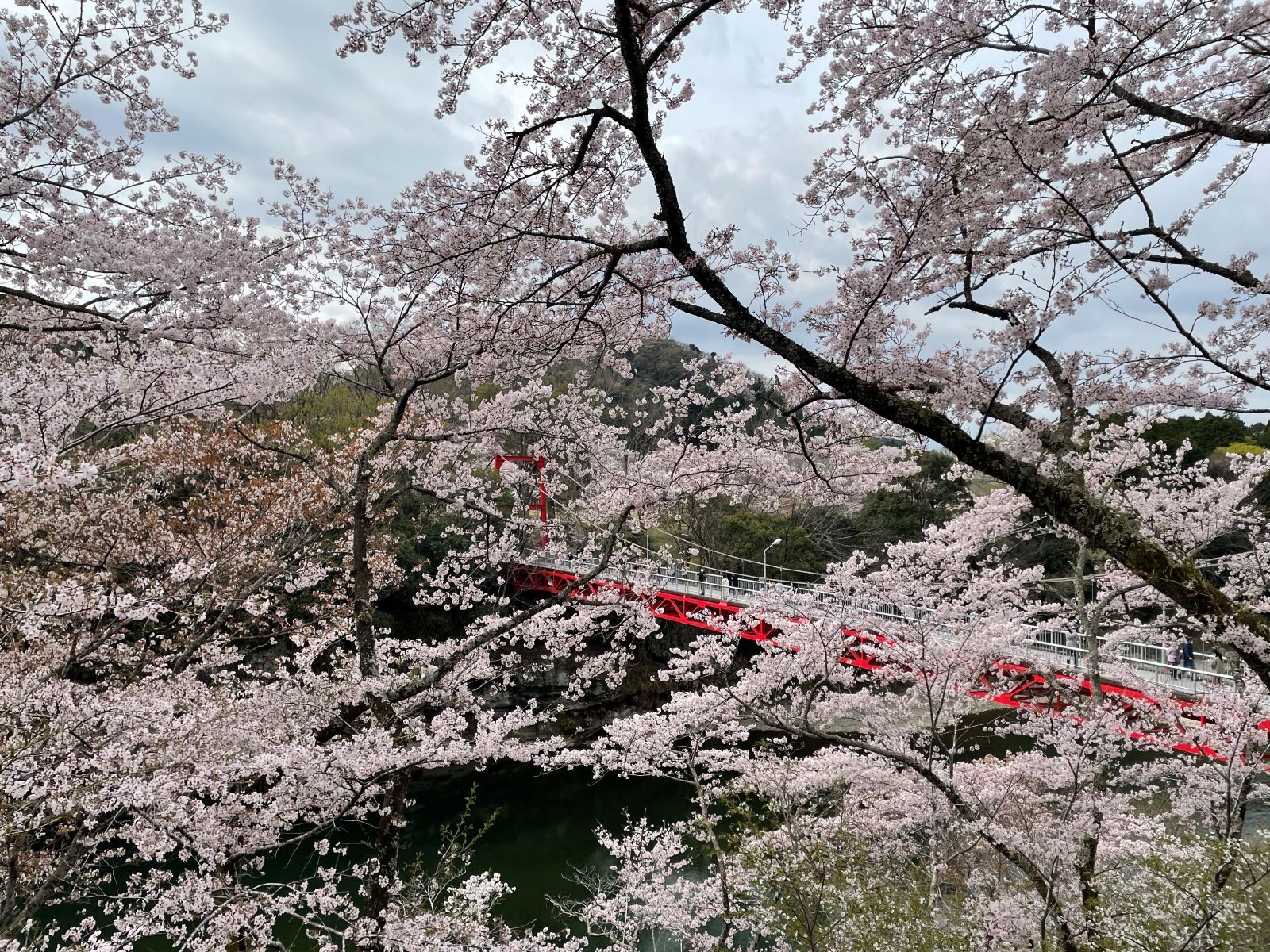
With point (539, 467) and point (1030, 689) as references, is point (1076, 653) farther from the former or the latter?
point (539, 467)

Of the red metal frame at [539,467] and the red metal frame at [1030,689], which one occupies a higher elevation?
the red metal frame at [539,467]

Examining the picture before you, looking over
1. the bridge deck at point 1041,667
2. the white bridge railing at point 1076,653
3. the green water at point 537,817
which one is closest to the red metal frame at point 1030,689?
the bridge deck at point 1041,667

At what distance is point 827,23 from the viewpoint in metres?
3.49

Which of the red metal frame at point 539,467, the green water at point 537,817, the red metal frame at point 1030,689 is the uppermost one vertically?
the red metal frame at point 539,467

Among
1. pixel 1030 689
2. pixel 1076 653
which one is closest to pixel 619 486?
pixel 1030 689

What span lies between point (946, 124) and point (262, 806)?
6635mm

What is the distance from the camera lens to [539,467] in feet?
38.3

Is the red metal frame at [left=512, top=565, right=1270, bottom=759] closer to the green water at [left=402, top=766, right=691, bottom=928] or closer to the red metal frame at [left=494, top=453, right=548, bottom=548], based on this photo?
the red metal frame at [left=494, top=453, right=548, bottom=548]

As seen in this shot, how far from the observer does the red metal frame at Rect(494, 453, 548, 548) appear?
7.93 m

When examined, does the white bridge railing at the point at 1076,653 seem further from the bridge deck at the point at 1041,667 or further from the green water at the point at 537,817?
the green water at the point at 537,817

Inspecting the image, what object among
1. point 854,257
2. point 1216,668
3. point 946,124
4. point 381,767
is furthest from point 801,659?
point 1216,668

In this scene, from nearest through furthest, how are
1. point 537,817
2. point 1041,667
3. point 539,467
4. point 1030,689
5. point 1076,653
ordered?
point 1041,667 → point 1030,689 → point 1076,653 → point 539,467 → point 537,817

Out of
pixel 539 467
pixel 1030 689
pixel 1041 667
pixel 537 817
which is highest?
pixel 539 467

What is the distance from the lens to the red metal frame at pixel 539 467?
7930mm
